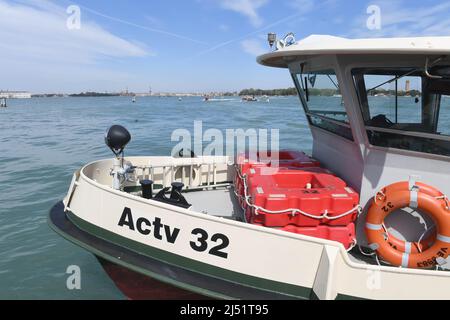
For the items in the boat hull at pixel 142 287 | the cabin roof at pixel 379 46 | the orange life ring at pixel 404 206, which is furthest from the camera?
the boat hull at pixel 142 287

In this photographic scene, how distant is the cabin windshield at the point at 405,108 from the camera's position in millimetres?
3357

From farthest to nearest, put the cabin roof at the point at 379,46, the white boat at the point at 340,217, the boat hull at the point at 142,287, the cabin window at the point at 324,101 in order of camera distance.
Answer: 1. the cabin window at the point at 324,101
2. the boat hull at the point at 142,287
3. the white boat at the point at 340,217
4. the cabin roof at the point at 379,46

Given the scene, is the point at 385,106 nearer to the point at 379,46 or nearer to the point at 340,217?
the point at 379,46

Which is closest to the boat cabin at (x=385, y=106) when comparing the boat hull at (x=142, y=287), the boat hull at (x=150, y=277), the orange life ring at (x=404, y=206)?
the orange life ring at (x=404, y=206)

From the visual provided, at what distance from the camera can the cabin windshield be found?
3.36 metres

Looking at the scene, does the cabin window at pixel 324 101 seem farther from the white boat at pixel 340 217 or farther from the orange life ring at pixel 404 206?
the orange life ring at pixel 404 206

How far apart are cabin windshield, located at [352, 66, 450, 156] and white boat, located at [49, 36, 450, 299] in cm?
1

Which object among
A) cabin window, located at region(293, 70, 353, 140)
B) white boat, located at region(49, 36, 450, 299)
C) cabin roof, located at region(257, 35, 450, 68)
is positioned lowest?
white boat, located at region(49, 36, 450, 299)

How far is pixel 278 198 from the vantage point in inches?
135

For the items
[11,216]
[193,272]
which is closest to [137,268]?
[193,272]

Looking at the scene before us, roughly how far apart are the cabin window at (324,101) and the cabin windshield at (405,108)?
0.94 ft

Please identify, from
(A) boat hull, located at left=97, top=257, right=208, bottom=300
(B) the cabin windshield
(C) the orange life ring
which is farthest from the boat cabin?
(A) boat hull, located at left=97, top=257, right=208, bottom=300

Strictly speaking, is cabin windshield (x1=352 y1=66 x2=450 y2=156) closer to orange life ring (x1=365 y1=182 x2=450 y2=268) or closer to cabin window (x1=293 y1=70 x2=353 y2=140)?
cabin window (x1=293 y1=70 x2=353 y2=140)
